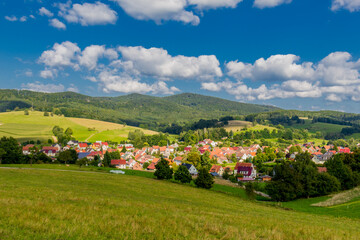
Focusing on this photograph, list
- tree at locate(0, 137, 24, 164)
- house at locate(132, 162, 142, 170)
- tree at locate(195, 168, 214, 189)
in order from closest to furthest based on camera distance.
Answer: tree at locate(195, 168, 214, 189) → tree at locate(0, 137, 24, 164) → house at locate(132, 162, 142, 170)

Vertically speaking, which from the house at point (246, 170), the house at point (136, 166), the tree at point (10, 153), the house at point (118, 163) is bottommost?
the house at point (136, 166)

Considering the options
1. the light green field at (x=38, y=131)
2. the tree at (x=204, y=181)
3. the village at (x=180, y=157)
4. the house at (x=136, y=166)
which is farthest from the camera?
the light green field at (x=38, y=131)

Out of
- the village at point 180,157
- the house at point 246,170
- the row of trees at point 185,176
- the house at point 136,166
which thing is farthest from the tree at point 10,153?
the house at point 246,170

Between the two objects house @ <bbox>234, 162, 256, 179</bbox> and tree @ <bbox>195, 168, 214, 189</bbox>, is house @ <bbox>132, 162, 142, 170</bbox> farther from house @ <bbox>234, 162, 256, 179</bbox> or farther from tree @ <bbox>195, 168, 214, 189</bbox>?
tree @ <bbox>195, 168, 214, 189</bbox>

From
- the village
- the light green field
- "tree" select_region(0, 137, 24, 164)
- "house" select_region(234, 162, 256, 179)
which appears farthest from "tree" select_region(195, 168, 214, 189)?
the light green field

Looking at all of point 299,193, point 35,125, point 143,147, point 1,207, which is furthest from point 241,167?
point 35,125

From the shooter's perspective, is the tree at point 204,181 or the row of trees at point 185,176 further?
the row of trees at point 185,176

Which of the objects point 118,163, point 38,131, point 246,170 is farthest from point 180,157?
point 38,131

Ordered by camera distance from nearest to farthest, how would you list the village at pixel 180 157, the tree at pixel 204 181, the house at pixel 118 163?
the tree at pixel 204 181 < the village at pixel 180 157 < the house at pixel 118 163

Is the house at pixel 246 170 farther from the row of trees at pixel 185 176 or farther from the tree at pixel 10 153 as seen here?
the tree at pixel 10 153

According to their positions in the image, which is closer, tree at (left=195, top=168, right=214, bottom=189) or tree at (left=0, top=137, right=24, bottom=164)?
tree at (left=195, top=168, right=214, bottom=189)

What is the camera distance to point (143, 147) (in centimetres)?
16438

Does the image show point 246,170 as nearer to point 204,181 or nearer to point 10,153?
point 204,181

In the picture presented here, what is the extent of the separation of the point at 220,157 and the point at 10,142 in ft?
350
